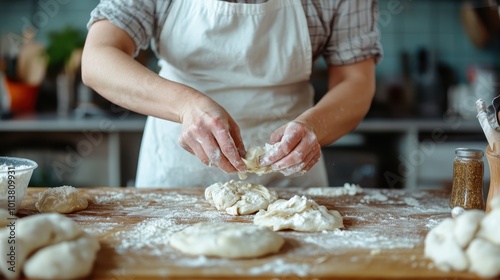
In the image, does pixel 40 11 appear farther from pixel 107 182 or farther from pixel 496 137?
pixel 496 137

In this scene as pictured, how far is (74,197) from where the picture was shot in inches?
51.9

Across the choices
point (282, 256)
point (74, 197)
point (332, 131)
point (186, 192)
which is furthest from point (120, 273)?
point (332, 131)

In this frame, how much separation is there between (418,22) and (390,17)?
0.61 ft

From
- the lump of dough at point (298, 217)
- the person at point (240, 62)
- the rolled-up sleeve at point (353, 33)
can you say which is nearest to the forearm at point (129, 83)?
the person at point (240, 62)

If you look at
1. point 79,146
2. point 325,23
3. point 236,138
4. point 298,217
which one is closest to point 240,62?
point 325,23

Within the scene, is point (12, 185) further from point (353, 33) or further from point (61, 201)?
point (353, 33)

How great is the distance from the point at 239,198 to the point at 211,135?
0.66ft

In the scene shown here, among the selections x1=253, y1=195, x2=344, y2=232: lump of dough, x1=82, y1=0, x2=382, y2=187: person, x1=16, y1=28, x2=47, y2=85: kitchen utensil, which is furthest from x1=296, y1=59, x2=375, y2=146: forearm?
x1=16, y1=28, x2=47, y2=85: kitchen utensil

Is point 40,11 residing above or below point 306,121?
above

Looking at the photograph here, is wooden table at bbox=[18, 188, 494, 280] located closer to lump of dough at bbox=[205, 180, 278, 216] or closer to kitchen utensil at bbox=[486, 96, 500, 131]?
lump of dough at bbox=[205, 180, 278, 216]

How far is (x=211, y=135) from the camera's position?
3.98 feet

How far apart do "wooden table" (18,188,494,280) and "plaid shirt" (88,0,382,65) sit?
17.6 inches

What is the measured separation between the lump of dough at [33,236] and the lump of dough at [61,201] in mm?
346

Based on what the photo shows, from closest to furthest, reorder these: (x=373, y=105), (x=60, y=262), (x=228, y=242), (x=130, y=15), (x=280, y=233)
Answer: (x=60, y=262) → (x=228, y=242) → (x=280, y=233) → (x=130, y=15) → (x=373, y=105)
